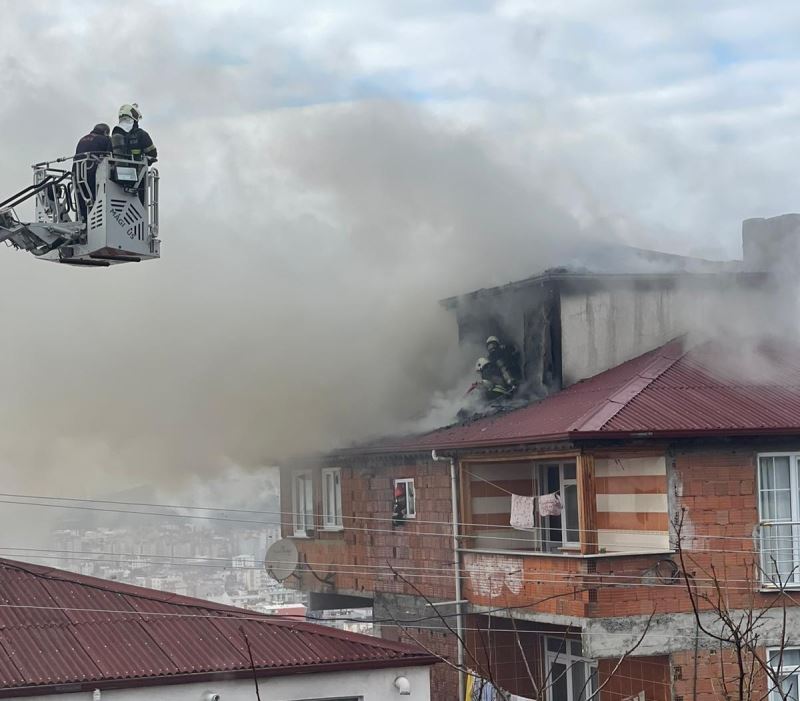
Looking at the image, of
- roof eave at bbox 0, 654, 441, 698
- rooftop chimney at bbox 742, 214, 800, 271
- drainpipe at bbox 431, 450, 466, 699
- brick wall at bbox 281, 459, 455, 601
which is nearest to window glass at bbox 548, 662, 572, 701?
drainpipe at bbox 431, 450, 466, 699

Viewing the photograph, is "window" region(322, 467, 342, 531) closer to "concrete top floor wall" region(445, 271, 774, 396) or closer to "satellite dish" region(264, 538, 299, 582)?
"satellite dish" region(264, 538, 299, 582)

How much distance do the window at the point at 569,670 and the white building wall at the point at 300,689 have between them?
5.34 m

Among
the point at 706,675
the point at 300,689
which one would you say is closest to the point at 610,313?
the point at 706,675

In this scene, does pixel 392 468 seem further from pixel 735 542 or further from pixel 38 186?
pixel 38 186

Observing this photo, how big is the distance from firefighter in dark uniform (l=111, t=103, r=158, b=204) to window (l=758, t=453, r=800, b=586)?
12512 mm

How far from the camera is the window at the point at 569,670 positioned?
83.8 feet

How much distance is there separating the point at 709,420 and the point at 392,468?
8669 millimetres

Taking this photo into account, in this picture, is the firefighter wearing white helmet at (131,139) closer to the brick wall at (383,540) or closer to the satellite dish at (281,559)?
the brick wall at (383,540)

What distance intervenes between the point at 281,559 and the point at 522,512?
30.0ft

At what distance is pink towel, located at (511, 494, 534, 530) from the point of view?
25.7 m

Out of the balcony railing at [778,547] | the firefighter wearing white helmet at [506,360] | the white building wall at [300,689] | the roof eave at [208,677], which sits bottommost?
the white building wall at [300,689]

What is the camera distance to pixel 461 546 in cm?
2698

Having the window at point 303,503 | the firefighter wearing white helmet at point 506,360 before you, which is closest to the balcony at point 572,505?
the firefighter wearing white helmet at point 506,360

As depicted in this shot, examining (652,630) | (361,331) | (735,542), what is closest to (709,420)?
(735,542)
